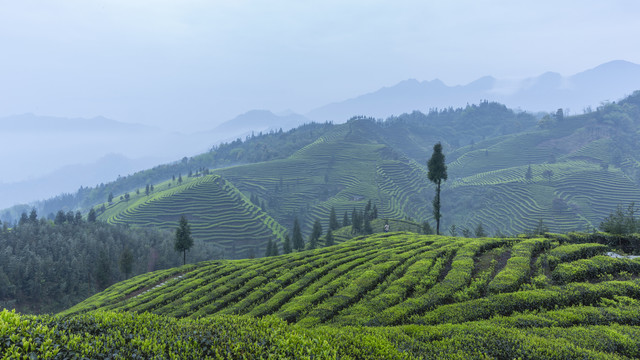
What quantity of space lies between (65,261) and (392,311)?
286ft

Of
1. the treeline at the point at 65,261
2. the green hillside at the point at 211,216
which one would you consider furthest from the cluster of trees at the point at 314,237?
the green hillside at the point at 211,216

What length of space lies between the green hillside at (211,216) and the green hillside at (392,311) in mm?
99777

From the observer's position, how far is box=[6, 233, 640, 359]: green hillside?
8031 mm

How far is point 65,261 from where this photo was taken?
70000mm

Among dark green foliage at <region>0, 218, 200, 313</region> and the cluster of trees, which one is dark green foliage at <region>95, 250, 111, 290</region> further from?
the cluster of trees

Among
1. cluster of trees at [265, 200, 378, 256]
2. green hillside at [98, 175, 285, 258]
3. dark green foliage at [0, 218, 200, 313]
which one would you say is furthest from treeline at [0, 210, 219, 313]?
cluster of trees at [265, 200, 378, 256]

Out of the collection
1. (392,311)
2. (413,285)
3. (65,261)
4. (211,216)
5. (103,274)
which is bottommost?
(211,216)

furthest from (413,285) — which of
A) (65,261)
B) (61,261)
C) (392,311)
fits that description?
(61,261)

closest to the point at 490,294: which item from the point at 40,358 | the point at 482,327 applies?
the point at 482,327

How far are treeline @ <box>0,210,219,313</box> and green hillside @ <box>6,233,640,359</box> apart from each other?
53103mm

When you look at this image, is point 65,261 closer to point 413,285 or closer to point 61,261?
point 61,261

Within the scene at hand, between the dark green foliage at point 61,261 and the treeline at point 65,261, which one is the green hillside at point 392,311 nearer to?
the treeline at point 65,261

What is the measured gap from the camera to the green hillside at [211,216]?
434 feet

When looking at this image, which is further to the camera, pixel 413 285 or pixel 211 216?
pixel 211 216
